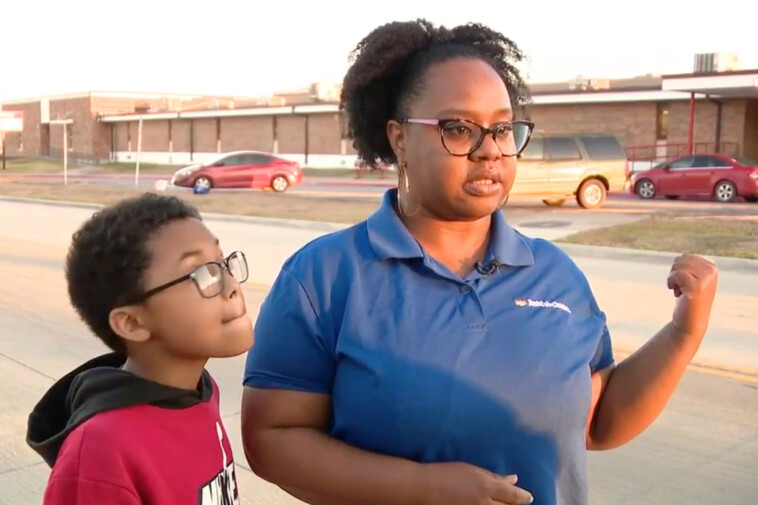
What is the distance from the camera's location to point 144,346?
78.9 inches

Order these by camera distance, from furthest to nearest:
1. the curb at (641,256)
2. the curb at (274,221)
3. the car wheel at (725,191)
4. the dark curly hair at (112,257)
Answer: the car wheel at (725,191)
the curb at (274,221)
the curb at (641,256)
the dark curly hair at (112,257)

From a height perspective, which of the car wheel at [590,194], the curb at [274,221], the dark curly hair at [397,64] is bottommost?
the curb at [274,221]

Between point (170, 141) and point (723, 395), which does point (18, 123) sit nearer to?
point (170, 141)

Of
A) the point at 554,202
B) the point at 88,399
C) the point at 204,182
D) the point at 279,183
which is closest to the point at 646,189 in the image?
the point at 554,202

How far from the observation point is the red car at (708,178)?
2338 centimetres

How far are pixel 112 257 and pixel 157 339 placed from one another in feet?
0.70

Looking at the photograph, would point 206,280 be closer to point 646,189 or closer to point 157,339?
point 157,339

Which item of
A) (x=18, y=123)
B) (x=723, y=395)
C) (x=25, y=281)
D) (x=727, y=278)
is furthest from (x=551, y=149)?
(x=18, y=123)

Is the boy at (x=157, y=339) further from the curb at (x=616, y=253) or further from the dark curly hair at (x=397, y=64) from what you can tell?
the curb at (x=616, y=253)

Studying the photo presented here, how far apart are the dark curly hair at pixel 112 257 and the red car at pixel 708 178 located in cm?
2352

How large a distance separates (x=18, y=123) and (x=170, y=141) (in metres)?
10.8

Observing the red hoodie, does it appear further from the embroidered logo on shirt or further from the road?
the road

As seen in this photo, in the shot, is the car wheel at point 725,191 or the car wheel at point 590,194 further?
the car wheel at point 725,191

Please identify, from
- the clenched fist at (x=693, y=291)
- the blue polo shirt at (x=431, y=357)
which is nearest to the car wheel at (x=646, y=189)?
the clenched fist at (x=693, y=291)
